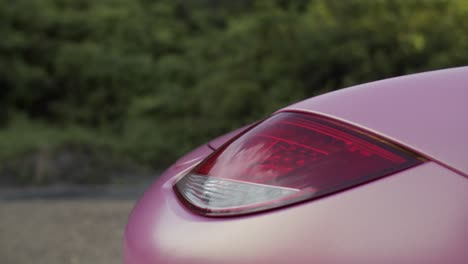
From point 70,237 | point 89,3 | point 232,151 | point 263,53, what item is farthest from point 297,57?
point 232,151

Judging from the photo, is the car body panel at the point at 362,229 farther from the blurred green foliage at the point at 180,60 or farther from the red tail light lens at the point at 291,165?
the blurred green foliage at the point at 180,60

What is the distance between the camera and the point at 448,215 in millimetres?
1204

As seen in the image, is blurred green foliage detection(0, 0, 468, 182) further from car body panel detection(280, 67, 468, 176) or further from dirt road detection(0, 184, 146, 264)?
car body panel detection(280, 67, 468, 176)

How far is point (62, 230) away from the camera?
16.6 ft

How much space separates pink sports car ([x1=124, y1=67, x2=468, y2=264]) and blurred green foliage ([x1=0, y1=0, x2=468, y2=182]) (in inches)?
255

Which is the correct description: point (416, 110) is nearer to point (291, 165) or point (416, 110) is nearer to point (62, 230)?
point (291, 165)

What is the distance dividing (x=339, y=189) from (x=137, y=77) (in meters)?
9.98

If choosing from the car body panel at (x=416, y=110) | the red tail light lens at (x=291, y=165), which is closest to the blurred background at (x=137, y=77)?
the red tail light lens at (x=291, y=165)

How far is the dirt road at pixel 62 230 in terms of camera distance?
4.34 m

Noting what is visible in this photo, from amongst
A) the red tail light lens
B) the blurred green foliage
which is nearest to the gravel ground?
the blurred green foliage

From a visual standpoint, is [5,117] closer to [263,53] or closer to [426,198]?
[263,53]

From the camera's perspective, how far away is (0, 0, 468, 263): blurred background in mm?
6086

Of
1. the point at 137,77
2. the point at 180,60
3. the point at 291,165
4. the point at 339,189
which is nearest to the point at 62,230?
the point at 291,165

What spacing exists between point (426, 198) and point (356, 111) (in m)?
0.26
